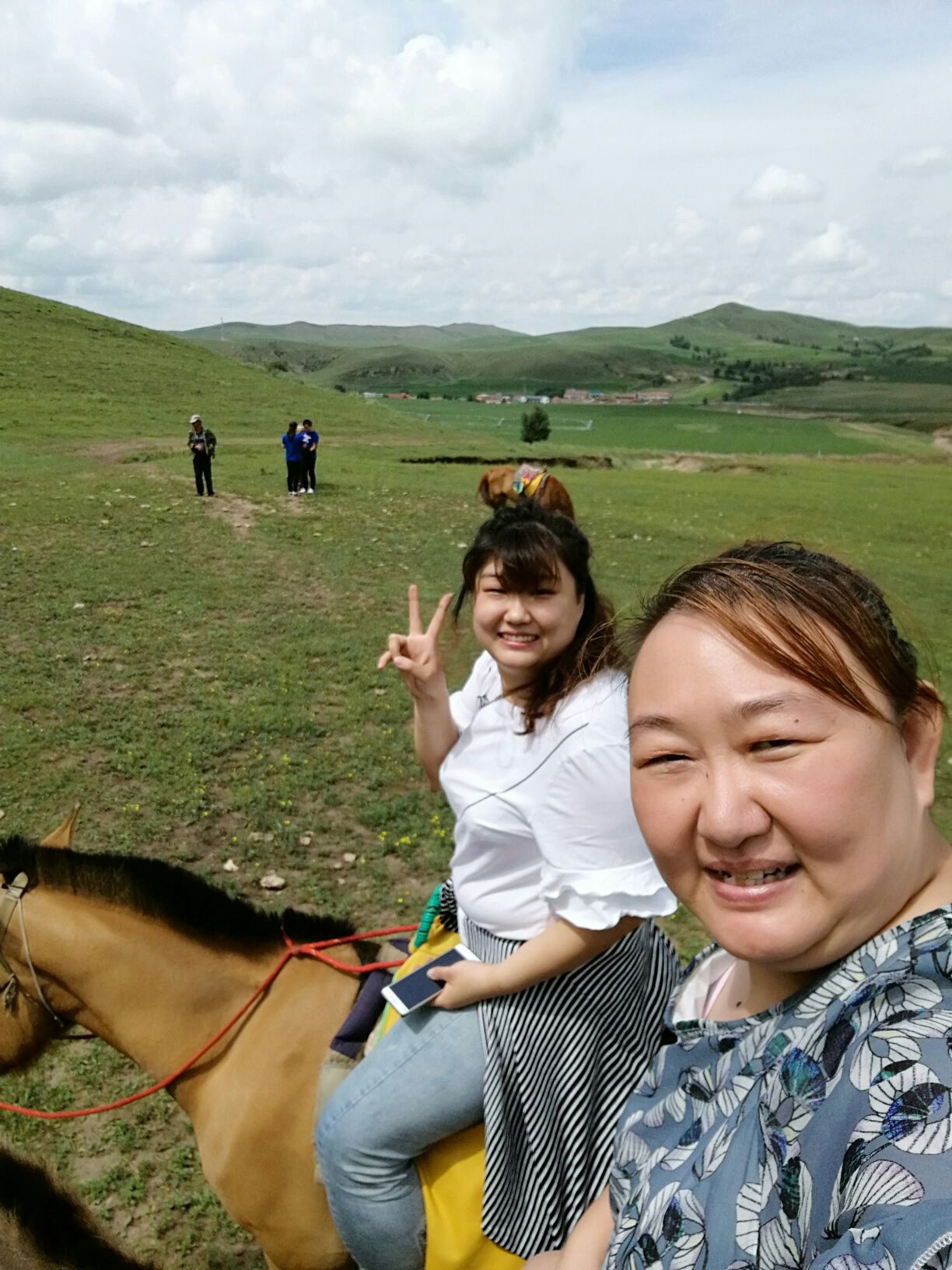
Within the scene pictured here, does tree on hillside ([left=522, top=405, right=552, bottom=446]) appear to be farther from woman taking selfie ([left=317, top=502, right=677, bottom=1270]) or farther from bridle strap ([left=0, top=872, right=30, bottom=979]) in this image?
woman taking selfie ([left=317, top=502, right=677, bottom=1270])

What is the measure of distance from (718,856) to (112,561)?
557 inches

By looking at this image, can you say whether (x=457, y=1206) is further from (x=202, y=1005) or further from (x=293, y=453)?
(x=293, y=453)

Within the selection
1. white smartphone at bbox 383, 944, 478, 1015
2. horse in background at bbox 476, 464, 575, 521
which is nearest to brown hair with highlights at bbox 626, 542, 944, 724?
white smartphone at bbox 383, 944, 478, 1015

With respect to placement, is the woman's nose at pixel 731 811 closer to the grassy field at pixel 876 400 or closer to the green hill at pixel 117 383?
the green hill at pixel 117 383

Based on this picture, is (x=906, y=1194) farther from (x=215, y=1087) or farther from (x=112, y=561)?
(x=112, y=561)

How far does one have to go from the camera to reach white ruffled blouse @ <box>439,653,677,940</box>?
204 centimetres

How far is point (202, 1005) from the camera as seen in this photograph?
9.36 ft

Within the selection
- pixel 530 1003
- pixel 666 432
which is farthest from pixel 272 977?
pixel 666 432

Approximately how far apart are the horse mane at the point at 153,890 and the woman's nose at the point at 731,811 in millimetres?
2188

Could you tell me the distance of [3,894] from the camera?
2738mm

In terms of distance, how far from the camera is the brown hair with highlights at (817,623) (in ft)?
3.85

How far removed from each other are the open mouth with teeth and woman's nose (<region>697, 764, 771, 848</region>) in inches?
1.9

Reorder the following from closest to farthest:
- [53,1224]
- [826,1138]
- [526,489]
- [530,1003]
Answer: [826,1138]
[530,1003]
[53,1224]
[526,489]

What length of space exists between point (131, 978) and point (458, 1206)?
132 centimetres
